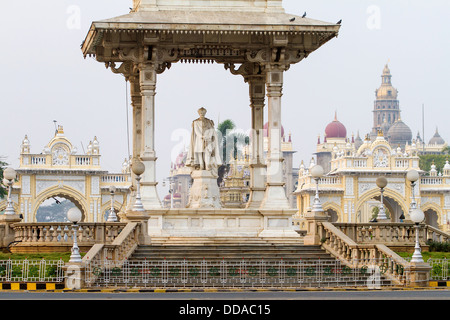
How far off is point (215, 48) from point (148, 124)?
3.27 metres

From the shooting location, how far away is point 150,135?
34.0 metres

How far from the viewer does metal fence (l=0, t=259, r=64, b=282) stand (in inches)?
1116

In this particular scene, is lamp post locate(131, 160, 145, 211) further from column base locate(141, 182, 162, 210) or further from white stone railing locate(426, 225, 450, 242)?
white stone railing locate(426, 225, 450, 242)

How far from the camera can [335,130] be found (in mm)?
194250

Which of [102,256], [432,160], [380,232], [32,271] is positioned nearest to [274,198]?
[380,232]

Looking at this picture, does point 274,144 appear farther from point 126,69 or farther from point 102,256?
point 102,256

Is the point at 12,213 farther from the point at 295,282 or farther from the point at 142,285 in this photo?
the point at 295,282

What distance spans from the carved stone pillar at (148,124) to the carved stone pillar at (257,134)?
13.4ft

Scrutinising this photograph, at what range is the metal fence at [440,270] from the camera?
97.2 ft

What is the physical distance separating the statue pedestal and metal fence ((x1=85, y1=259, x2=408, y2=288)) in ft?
16.4

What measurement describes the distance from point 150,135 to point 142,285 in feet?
23.2

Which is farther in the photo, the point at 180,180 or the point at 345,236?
the point at 180,180
